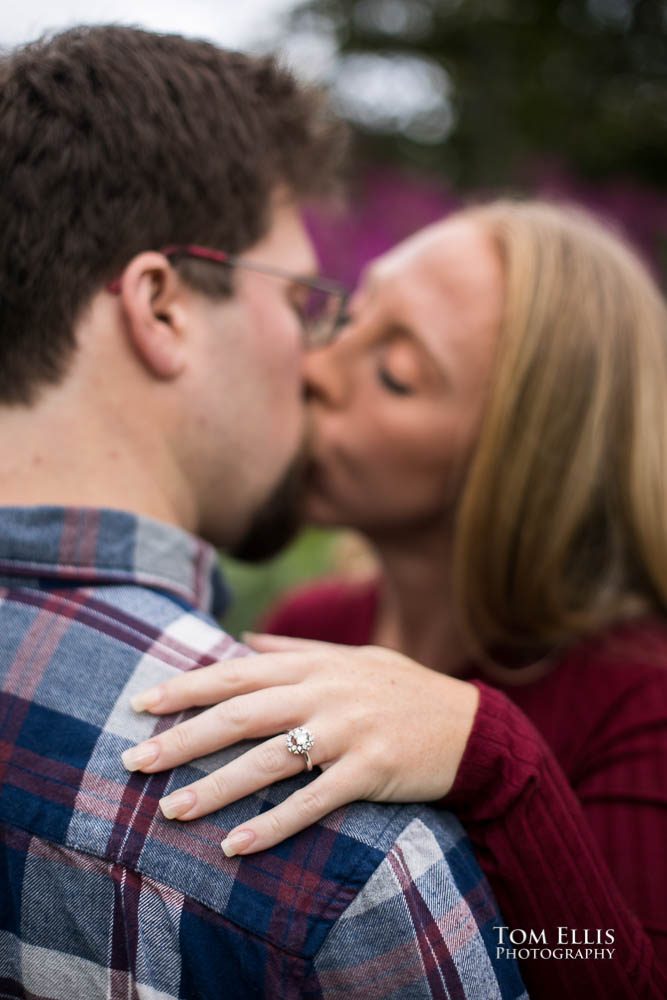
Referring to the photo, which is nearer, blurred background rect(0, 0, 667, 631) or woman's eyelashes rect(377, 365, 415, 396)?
woman's eyelashes rect(377, 365, 415, 396)

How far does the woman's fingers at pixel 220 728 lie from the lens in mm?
1063

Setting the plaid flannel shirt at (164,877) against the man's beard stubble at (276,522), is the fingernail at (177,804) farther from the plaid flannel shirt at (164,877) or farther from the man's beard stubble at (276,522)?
the man's beard stubble at (276,522)

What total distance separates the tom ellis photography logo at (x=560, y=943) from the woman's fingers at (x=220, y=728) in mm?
428

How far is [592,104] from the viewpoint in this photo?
7430mm

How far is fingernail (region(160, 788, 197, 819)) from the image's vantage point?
1041 millimetres

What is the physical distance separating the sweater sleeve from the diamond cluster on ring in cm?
24

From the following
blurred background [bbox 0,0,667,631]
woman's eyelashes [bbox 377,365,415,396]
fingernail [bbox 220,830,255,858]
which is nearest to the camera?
fingernail [bbox 220,830,255,858]

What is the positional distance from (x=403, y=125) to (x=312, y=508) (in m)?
5.87

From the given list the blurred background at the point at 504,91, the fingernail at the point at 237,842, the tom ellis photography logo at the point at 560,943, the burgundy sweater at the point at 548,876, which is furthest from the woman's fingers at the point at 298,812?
the blurred background at the point at 504,91

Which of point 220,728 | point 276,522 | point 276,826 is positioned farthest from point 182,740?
point 276,522

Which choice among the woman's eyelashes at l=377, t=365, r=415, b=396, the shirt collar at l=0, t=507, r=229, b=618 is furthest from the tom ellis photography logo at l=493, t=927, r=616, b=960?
the woman's eyelashes at l=377, t=365, r=415, b=396

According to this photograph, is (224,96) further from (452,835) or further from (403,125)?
(403,125)

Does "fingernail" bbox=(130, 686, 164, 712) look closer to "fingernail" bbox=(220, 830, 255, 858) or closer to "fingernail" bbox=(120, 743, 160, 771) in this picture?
"fingernail" bbox=(120, 743, 160, 771)

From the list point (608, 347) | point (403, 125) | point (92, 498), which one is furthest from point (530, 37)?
point (92, 498)
